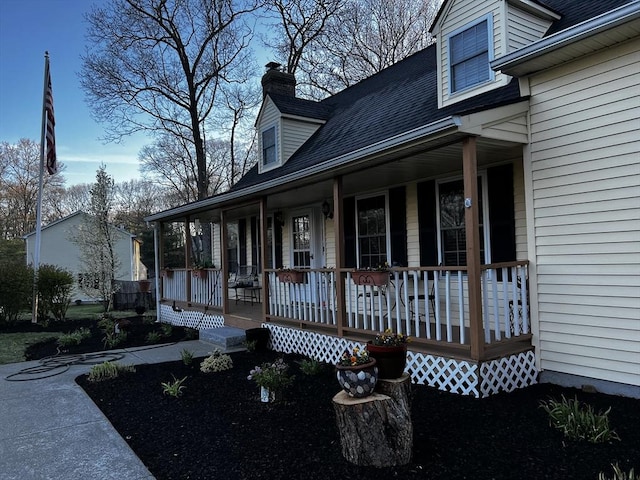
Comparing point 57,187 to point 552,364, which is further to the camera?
point 57,187

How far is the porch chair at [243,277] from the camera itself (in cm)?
1145

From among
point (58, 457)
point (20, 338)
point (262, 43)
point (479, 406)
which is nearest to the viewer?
point (58, 457)

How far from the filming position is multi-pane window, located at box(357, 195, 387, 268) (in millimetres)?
8039

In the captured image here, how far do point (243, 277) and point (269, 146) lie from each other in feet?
12.3

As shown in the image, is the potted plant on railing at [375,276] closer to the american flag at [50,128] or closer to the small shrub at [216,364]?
the small shrub at [216,364]

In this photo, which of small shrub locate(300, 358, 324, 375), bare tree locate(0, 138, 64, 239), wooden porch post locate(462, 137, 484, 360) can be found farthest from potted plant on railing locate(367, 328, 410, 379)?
bare tree locate(0, 138, 64, 239)

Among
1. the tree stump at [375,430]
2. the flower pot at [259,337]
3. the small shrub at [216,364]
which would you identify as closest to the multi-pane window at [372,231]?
the flower pot at [259,337]

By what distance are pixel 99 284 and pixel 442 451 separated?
1430 cm

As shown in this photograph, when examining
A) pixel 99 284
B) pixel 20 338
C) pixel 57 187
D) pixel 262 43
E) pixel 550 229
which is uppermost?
pixel 262 43

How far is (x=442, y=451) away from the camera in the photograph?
324 cm

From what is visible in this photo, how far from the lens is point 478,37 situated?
20.4 feet

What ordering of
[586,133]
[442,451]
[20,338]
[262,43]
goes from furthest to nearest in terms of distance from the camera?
[262,43], [20,338], [586,133], [442,451]

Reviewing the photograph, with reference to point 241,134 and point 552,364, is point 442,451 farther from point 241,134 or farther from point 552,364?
point 241,134

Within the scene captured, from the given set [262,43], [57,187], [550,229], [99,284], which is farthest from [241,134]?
[550,229]
